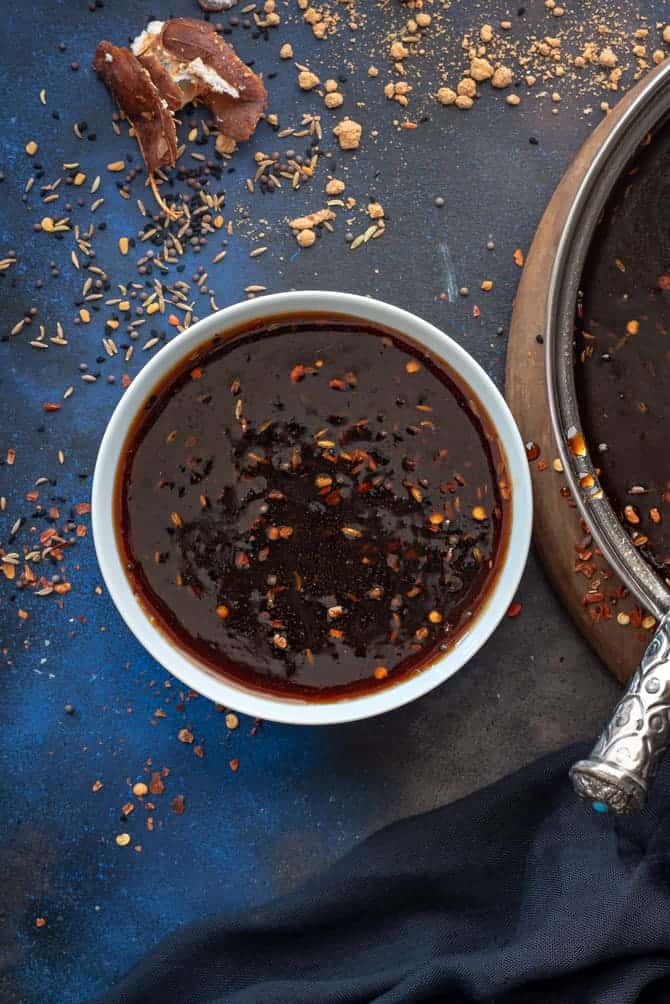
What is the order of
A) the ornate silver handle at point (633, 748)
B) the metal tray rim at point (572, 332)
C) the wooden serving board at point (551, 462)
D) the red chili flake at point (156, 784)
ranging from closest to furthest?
the ornate silver handle at point (633, 748) → the metal tray rim at point (572, 332) → the wooden serving board at point (551, 462) → the red chili flake at point (156, 784)

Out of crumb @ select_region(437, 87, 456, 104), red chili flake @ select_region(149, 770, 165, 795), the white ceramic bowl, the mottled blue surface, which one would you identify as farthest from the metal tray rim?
red chili flake @ select_region(149, 770, 165, 795)

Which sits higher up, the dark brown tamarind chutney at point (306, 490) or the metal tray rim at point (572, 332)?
the metal tray rim at point (572, 332)

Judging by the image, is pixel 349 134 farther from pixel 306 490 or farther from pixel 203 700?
pixel 203 700

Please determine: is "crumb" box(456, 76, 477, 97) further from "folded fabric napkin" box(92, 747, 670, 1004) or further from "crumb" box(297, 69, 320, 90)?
"folded fabric napkin" box(92, 747, 670, 1004)

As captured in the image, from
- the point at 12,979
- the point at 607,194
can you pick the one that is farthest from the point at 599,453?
the point at 12,979

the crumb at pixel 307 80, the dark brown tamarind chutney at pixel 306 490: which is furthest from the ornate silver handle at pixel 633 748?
the crumb at pixel 307 80

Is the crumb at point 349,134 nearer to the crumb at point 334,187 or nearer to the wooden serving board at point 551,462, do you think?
the crumb at point 334,187

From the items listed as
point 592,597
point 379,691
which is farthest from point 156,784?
point 592,597
